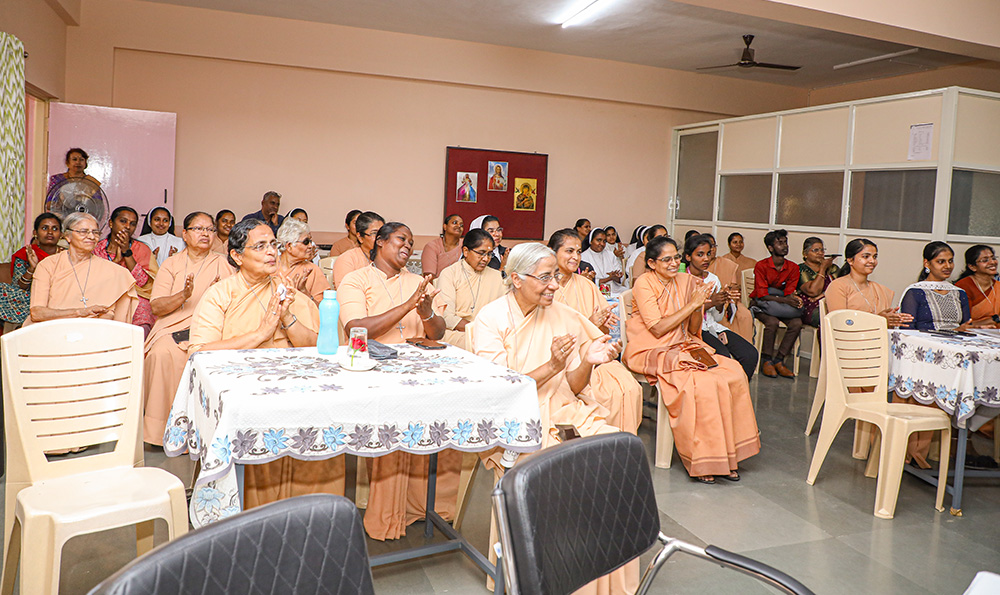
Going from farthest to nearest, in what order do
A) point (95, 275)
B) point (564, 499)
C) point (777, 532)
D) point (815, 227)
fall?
1. point (815, 227)
2. point (95, 275)
3. point (777, 532)
4. point (564, 499)

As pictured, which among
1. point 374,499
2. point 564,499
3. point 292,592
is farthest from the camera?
point 374,499

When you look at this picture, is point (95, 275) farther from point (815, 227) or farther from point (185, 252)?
point (815, 227)

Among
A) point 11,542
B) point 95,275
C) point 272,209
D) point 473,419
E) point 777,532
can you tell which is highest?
point 272,209

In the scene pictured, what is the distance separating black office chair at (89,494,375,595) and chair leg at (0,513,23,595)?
4.85ft

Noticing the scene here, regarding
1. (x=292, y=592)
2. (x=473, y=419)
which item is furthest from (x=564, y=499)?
(x=473, y=419)

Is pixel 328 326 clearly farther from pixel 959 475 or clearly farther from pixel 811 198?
pixel 811 198

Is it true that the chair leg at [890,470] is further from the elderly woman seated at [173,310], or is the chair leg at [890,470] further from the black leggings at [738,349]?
the elderly woman seated at [173,310]

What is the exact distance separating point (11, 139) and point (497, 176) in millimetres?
5221

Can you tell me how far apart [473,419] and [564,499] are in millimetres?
987

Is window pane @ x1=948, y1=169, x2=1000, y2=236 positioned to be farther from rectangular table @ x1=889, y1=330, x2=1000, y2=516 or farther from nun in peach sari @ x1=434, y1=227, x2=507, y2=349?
nun in peach sari @ x1=434, y1=227, x2=507, y2=349

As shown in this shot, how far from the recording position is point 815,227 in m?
7.89

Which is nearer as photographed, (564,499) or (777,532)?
(564,499)

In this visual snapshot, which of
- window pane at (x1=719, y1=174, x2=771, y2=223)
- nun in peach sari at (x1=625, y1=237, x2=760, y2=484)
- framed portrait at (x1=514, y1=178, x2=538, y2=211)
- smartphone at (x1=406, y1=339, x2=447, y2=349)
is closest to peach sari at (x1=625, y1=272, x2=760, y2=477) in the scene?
nun in peach sari at (x1=625, y1=237, x2=760, y2=484)

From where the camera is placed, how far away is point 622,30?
7.72m
